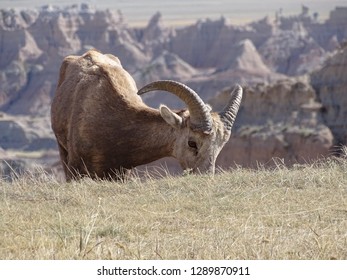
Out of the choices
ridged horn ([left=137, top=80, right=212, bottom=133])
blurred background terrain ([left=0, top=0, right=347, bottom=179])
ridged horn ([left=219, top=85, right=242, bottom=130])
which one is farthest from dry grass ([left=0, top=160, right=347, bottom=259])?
blurred background terrain ([left=0, top=0, right=347, bottom=179])

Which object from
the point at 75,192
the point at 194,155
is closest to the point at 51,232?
the point at 75,192

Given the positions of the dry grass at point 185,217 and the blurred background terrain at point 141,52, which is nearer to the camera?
the dry grass at point 185,217

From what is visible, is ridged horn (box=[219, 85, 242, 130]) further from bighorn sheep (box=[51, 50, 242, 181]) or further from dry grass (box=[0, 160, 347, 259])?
dry grass (box=[0, 160, 347, 259])

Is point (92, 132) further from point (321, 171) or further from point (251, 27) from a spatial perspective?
point (251, 27)

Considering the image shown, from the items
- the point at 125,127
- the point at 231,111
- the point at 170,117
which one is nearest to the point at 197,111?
the point at 170,117

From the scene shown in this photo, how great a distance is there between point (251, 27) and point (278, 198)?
191 m

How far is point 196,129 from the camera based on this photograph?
480 inches

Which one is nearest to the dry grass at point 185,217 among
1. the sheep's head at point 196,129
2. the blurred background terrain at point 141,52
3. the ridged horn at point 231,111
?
the sheep's head at point 196,129

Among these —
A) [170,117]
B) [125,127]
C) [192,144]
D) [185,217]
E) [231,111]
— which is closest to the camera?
[185,217]

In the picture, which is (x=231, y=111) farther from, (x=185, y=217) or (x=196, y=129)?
(x=185, y=217)

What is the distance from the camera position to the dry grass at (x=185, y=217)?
675cm

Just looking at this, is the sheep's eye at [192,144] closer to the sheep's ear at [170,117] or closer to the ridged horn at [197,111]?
the ridged horn at [197,111]

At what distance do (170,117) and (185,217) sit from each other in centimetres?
438

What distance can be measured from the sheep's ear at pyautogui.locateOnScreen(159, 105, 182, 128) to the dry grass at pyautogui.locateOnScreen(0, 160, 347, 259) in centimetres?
170
